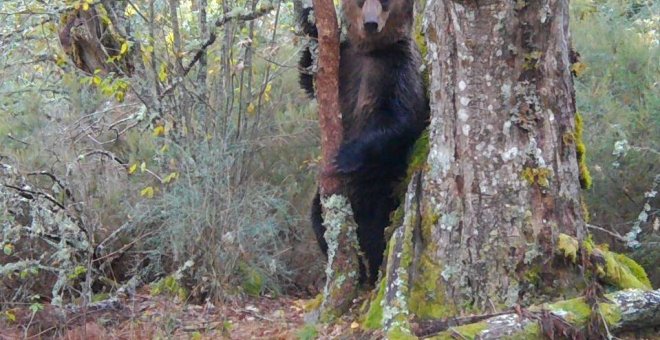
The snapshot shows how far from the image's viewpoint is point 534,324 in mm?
4246

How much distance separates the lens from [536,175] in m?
4.47

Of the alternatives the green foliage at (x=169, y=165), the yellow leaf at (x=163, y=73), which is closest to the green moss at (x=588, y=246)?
the green foliage at (x=169, y=165)

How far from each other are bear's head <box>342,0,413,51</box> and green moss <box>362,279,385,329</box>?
172cm

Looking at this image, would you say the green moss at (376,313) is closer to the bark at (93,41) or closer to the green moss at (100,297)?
the green moss at (100,297)

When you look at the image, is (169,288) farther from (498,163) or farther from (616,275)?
(616,275)

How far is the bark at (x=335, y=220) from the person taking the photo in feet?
17.5

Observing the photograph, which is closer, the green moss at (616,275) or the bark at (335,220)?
the green moss at (616,275)

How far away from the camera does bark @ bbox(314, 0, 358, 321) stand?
5.34 metres

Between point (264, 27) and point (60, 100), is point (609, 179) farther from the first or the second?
point (60, 100)

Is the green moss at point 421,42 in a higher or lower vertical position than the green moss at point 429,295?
higher

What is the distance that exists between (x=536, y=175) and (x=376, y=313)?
116cm

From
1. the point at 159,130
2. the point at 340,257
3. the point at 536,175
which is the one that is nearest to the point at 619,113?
the point at 340,257

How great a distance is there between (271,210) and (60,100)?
2838mm

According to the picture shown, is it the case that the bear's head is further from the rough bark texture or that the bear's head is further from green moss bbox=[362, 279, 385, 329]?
green moss bbox=[362, 279, 385, 329]
